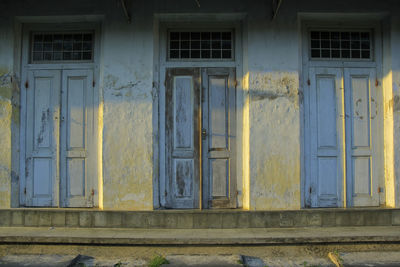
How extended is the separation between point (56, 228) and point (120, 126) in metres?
1.93

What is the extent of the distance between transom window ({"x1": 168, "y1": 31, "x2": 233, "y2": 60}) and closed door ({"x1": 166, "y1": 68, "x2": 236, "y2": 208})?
0.90ft

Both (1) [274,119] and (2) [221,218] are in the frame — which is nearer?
(2) [221,218]

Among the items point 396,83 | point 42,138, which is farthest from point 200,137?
point 396,83

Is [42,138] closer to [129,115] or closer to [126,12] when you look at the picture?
[129,115]

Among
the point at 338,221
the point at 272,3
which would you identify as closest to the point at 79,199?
the point at 338,221

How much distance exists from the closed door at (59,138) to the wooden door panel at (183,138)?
1387 mm

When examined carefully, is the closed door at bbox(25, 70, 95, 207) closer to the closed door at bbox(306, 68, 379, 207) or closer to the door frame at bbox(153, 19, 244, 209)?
the door frame at bbox(153, 19, 244, 209)

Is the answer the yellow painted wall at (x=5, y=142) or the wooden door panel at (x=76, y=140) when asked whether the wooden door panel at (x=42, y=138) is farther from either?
the yellow painted wall at (x=5, y=142)

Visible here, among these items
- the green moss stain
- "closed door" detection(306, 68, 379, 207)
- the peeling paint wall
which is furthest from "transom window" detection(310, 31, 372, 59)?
the green moss stain

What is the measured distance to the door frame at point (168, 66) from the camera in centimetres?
580

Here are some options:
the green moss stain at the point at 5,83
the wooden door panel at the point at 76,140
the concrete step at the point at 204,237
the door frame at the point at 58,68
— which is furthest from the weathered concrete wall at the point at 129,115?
the green moss stain at the point at 5,83

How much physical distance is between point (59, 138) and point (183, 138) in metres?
2.19

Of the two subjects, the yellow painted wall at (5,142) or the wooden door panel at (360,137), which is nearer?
the yellow painted wall at (5,142)

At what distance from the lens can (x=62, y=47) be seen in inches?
239
